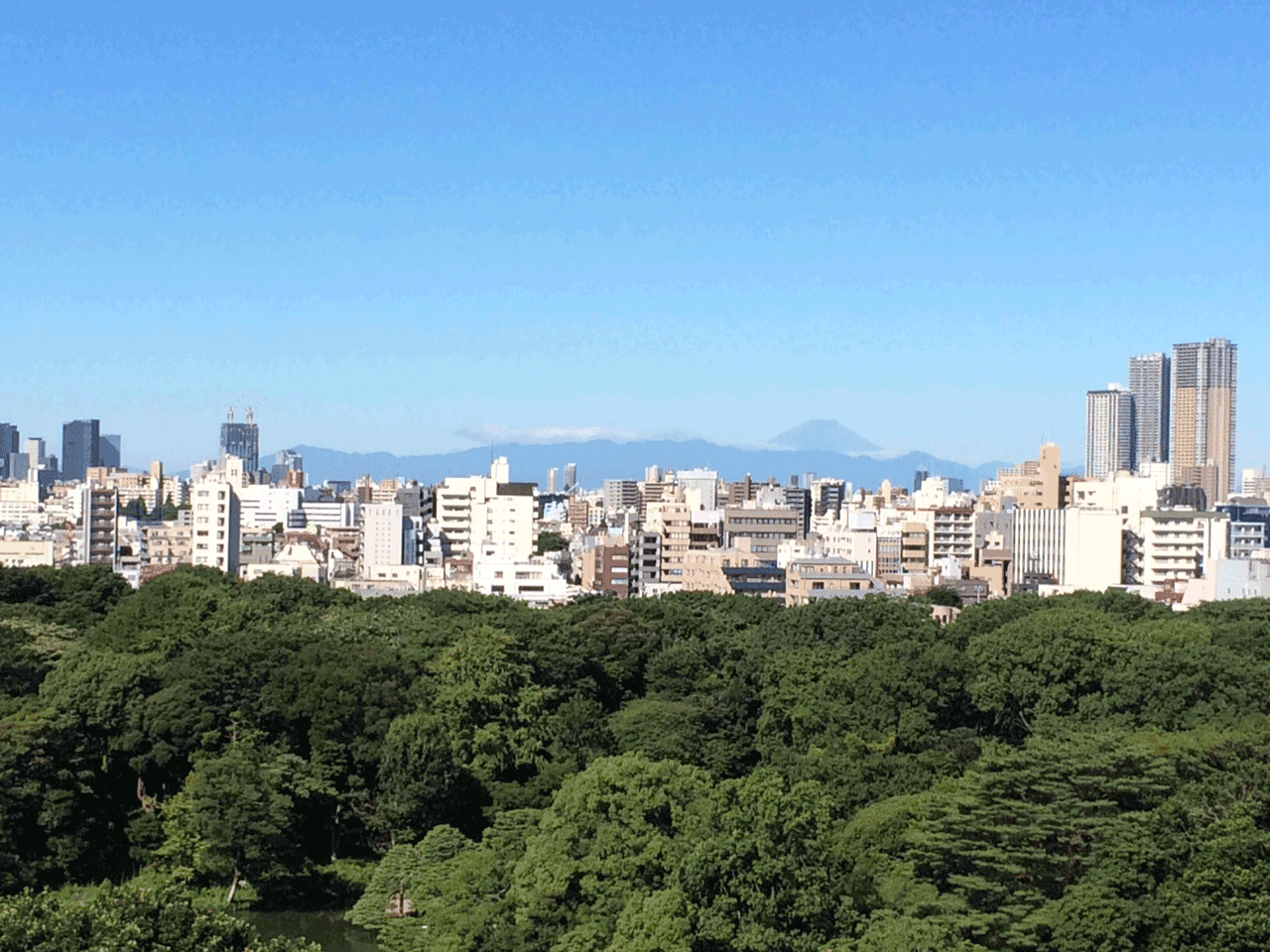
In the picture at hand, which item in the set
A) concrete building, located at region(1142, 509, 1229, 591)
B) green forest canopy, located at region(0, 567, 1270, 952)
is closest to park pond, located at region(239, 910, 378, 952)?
green forest canopy, located at region(0, 567, 1270, 952)

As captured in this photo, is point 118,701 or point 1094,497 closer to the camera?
point 118,701

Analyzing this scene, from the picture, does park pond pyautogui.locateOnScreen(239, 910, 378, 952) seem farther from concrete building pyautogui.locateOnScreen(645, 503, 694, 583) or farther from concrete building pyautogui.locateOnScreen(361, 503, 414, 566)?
concrete building pyautogui.locateOnScreen(361, 503, 414, 566)

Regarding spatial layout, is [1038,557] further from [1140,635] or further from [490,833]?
[490,833]

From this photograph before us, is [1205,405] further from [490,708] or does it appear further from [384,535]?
[490,708]

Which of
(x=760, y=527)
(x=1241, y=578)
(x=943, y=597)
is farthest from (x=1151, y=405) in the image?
(x=943, y=597)

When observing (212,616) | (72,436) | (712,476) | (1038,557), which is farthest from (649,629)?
(72,436)

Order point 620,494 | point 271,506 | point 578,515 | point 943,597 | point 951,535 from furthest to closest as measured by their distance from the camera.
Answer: point 620,494, point 271,506, point 578,515, point 951,535, point 943,597

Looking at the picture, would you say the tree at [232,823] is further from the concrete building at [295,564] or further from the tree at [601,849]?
the concrete building at [295,564]
